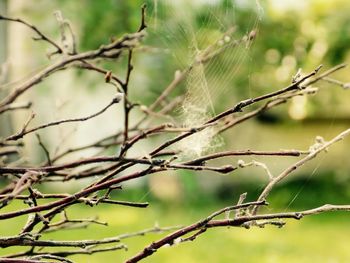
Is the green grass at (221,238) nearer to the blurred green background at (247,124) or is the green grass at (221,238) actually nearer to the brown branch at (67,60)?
the blurred green background at (247,124)

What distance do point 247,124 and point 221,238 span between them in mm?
3020

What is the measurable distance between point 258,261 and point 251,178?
383 cm

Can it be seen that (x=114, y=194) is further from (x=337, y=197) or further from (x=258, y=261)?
(x=258, y=261)

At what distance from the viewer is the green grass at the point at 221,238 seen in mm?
5883

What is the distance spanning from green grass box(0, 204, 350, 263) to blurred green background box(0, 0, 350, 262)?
12 millimetres

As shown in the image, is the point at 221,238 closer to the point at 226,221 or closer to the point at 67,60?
the point at 67,60

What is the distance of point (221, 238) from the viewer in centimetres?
696

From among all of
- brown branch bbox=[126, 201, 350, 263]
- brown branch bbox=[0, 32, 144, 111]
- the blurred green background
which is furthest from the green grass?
brown branch bbox=[126, 201, 350, 263]

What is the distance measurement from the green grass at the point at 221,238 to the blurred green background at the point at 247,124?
0.01 m

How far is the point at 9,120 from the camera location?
34.8 feet

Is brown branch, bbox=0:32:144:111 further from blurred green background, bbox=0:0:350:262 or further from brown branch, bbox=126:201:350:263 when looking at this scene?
blurred green background, bbox=0:0:350:262

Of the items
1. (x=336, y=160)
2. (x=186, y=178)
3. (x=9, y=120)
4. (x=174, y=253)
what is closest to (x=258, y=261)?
(x=174, y=253)

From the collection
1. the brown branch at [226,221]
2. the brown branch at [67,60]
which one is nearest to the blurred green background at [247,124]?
the brown branch at [67,60]

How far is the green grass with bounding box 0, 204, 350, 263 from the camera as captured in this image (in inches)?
232
